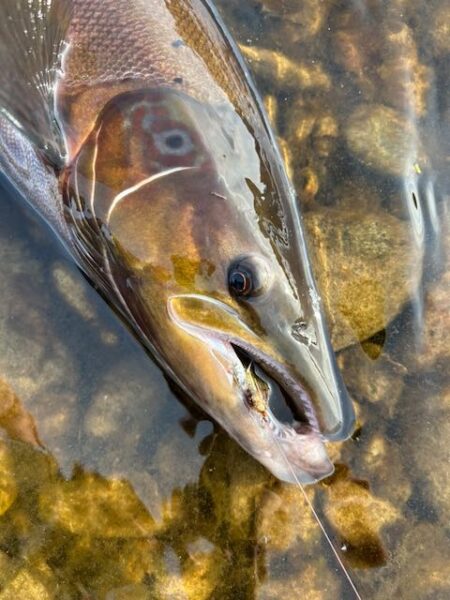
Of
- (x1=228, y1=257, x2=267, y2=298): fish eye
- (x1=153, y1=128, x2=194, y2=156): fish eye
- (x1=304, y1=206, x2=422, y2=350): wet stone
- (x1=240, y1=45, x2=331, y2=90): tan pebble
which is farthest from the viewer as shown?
(x1=240, y1=45, x2=331, y2=90): tan pebble

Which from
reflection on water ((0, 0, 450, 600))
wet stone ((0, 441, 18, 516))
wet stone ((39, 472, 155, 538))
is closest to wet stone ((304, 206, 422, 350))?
reflection on water ((0, 0, 450, 600))

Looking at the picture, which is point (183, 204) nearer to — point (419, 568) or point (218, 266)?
point (218, 266)

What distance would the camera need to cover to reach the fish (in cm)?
329

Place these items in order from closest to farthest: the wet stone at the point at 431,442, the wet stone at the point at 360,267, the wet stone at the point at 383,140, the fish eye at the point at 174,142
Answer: the fish eye at the point at 174,142, the wet stone at the point at 431,442, the wet stone at the point at 360,267, the wet stone at the point at 383,140

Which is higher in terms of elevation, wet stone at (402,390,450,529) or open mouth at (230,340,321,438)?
open mouth at (230,340,321,438)

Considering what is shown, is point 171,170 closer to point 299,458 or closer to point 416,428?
point 299,458

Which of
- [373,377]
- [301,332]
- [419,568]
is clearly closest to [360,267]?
[373,377]

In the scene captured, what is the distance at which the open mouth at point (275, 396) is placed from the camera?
330 cm

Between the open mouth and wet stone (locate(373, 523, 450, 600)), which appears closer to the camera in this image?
the open mouth

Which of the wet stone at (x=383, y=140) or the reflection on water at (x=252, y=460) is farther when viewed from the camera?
the wet stone at (x=383, y=140)

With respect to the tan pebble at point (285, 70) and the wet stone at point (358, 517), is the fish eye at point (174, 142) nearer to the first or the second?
the tan pebble at point (285, 70)

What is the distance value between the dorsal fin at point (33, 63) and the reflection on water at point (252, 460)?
0.52 m

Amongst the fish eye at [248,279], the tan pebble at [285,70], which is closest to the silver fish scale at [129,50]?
the tan pebble at [285,70]

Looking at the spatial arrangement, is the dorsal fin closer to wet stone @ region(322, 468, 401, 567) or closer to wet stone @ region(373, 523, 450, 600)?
wet stone @ region(322, 468, 401, 567)
